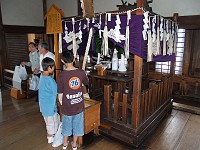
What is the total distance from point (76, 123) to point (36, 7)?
6435mm

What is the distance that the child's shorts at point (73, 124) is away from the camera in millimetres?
2629

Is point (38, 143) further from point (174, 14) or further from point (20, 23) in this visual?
point (20, 23)

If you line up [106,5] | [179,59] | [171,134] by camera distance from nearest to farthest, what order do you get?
1. [171,134]
2. [179,59]
3. [106,5]

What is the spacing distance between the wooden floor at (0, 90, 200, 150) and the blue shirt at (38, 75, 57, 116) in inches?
29.6

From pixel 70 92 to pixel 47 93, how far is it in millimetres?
486

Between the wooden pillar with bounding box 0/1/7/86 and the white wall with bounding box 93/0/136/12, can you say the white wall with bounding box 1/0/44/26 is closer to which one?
the wooden pillar with bounding box 0/1/7/86

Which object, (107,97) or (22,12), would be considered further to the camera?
(22,12)

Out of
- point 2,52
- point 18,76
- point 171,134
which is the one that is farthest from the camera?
point 2,52

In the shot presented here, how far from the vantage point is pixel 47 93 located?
271 centimetres

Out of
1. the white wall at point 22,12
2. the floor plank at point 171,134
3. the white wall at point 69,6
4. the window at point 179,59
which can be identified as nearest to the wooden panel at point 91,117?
the floor plank at point 171,134


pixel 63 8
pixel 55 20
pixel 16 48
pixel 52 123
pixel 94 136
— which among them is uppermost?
pixel 63 8

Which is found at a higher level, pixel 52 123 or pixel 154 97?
pixel 154 97

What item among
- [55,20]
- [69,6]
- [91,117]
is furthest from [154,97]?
[69,6]

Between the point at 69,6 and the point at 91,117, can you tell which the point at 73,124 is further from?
the point at 69,6
